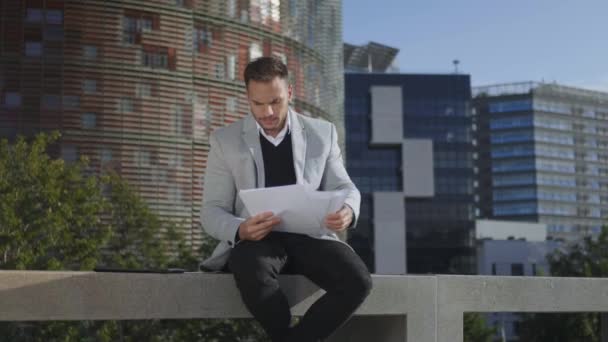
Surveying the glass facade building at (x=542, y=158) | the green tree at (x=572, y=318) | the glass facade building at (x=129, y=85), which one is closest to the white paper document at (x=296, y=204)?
the glass facade building at (x=129, y=85)

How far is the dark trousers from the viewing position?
4.08 metres

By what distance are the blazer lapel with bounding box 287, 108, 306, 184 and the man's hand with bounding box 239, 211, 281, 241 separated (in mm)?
379

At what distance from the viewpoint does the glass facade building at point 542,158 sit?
396ft

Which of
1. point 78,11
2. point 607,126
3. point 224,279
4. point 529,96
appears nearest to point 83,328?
point 78,11

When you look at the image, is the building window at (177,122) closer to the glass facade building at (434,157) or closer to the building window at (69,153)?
the building window at (69,153)

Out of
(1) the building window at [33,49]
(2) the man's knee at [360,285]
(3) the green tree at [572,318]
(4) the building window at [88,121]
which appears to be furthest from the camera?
(3) the green tree at [572,318]

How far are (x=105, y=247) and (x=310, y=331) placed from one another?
23273 millimetres

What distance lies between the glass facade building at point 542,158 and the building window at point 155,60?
9642cm

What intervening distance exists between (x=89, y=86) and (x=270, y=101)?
24482mm

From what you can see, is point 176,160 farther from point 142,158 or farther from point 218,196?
point 218,196

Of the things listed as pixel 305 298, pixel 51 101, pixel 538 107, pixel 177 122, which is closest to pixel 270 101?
pixel 305 298

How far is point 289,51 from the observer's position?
110ft

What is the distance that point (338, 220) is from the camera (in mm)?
4363

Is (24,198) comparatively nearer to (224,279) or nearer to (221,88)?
(221,88)
